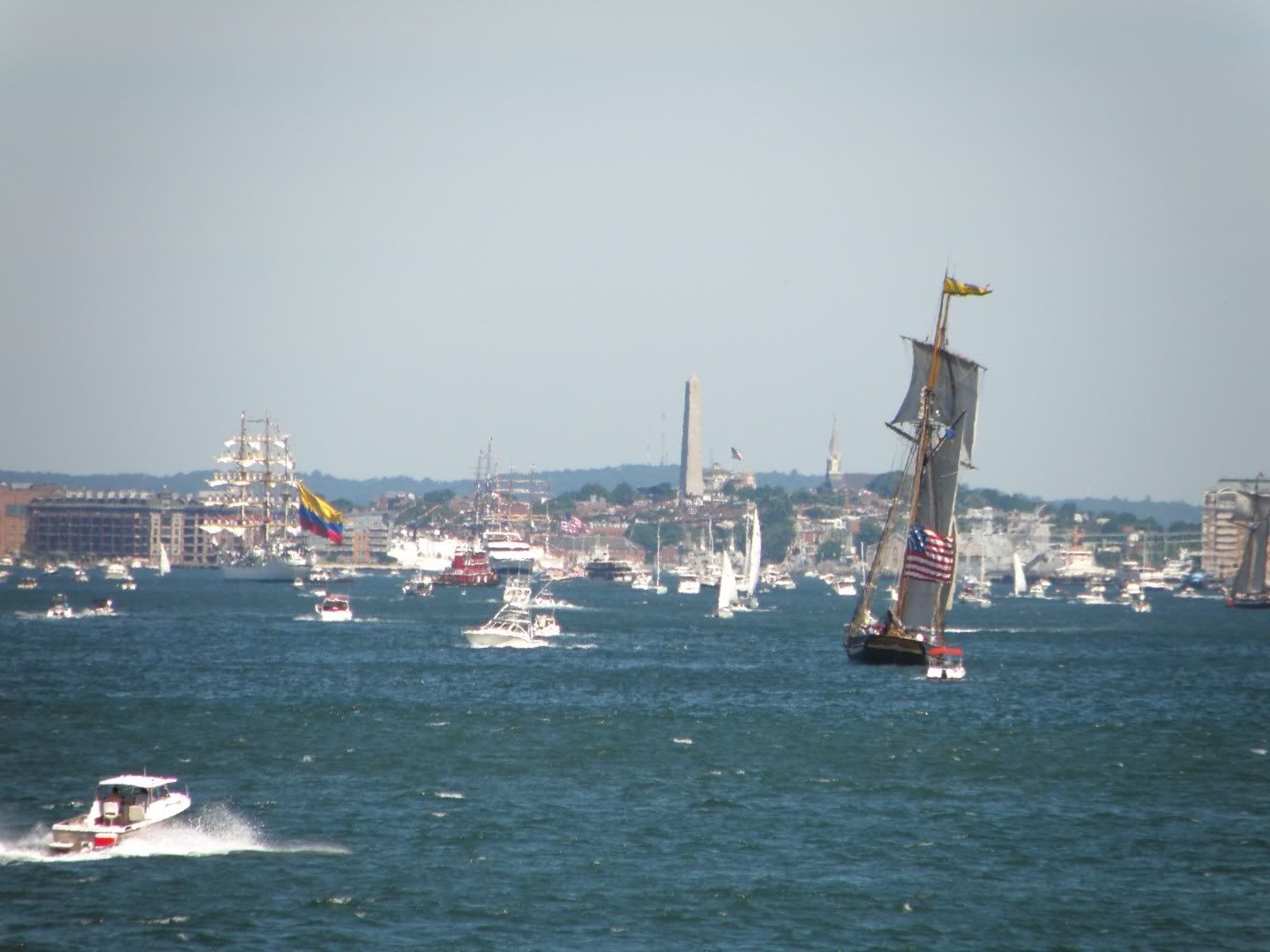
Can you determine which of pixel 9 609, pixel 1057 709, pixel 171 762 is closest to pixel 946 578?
pixel 1057 709

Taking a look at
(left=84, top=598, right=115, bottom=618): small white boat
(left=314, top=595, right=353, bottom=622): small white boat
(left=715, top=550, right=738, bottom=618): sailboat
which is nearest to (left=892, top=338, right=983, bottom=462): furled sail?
(left=314, top=595, right=353, bottom=622): small white boat

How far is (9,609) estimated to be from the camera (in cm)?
15475

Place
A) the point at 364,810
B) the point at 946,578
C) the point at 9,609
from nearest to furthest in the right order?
the point at 364,810
the point at 946,578
the point at 9,609

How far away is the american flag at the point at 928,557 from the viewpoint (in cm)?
9481

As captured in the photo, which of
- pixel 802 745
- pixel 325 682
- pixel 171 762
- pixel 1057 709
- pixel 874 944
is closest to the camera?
pixel 874 944

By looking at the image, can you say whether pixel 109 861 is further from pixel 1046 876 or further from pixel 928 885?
pixel 1046 876

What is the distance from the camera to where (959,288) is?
107562mm

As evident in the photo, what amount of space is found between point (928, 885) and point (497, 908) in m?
9.02

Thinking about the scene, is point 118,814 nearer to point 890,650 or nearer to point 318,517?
point 890,650

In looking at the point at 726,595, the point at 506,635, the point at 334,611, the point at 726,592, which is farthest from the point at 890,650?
the point at 726,592

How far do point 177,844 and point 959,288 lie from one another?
74.1 metres

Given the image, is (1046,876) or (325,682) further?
(325,682)

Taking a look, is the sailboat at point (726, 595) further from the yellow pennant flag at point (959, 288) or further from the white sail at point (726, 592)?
the yellow pennant flag at point (959, 288)

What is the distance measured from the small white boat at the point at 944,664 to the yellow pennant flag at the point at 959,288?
20.8m
